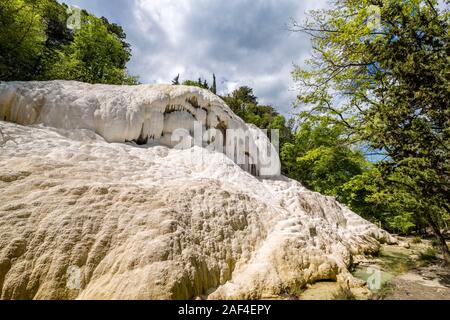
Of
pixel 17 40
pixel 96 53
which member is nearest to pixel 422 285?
pixel 17 40

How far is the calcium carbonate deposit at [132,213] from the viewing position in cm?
362

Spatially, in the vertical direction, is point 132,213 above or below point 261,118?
below

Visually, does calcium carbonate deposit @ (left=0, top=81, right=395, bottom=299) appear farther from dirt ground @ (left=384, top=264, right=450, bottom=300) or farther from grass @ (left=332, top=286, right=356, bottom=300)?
dirt ground @ (left=384, top=264, right=450, bottom=300)

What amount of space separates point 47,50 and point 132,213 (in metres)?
18.0

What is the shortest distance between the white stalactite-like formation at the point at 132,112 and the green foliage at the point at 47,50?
6271 mm

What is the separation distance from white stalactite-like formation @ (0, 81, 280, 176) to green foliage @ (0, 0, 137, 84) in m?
6.27

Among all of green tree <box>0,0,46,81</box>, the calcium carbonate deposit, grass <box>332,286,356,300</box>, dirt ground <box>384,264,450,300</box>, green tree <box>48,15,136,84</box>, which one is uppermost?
green tree <box>48,15,136,84</box>

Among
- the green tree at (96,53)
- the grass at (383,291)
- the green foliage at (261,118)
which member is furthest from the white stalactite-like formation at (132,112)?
the green foliage at (261,118)

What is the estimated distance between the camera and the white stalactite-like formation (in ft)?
24.7

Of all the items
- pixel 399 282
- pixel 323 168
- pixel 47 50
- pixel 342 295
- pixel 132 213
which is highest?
pixel 47 50

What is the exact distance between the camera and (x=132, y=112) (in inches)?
344

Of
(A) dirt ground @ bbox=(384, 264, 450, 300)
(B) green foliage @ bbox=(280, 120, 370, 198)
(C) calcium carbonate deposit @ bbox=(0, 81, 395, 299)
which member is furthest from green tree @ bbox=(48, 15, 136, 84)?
(A) dirt ground @ bbox=(384, 264, 450, 300)

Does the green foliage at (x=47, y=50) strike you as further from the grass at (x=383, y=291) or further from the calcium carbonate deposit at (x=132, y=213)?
the grass at (x=383, y=291)

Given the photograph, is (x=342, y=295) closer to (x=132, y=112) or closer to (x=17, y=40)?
(x=132, y=112)
